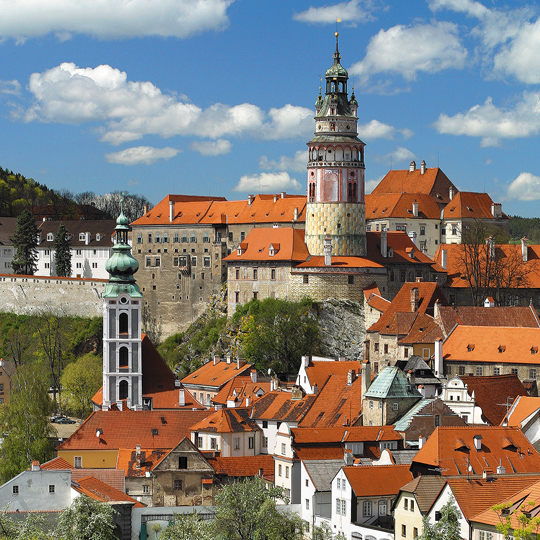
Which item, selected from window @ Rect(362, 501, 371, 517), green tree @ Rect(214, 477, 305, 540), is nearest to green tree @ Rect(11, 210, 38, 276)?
green tree @ Rect(214, 477, 305, 540)

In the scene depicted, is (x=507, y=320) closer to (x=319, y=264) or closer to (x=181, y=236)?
(x=319, y=264)

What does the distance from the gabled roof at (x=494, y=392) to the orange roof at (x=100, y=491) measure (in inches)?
686

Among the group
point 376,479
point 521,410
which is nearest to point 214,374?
point 521,410

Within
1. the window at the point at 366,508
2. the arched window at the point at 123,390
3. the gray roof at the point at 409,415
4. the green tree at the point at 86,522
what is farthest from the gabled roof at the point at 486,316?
the green tree at the point at 86,522

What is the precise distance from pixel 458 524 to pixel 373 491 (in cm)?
530

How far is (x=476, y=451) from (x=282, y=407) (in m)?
14.4

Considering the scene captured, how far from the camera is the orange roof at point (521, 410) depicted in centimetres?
5522

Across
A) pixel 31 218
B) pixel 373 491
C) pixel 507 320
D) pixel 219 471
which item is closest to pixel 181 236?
pixel 31 218

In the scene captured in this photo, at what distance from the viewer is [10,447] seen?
60250 millimetres

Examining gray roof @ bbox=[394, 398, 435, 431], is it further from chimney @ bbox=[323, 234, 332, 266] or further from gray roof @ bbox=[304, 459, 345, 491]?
chimney @ bbox=[323, 234, 332, 266]

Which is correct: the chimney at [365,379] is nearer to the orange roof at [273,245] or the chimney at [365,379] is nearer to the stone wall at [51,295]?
the orange roof at [273,245]

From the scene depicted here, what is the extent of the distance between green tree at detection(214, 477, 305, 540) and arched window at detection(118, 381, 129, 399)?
21.4 meters

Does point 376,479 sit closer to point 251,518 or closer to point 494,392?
point 251,518

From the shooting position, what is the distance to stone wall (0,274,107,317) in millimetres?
95938
